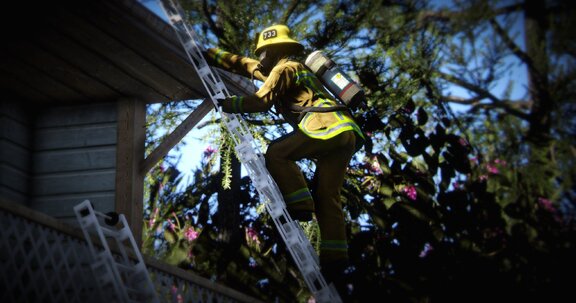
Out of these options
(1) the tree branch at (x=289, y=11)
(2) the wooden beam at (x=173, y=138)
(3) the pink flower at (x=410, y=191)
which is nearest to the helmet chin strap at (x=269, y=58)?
(2) the wooden beam at (x=173, y=138)

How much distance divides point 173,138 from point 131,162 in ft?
1.28

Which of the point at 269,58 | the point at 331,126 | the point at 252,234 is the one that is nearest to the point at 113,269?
the point at 331,126

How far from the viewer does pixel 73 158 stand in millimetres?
4926

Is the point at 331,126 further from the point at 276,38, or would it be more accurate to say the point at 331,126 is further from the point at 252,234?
the point at 252,234

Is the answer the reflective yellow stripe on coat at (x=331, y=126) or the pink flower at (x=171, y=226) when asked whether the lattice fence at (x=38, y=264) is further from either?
the pink flower at (x=171, y=226)

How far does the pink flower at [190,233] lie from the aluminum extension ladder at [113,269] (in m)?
2.31

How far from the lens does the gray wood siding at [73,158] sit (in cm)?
478

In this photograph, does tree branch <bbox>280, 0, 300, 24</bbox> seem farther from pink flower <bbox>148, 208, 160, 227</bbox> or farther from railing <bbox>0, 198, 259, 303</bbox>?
railing <bbox>0, 198, 259, 303</bbox>

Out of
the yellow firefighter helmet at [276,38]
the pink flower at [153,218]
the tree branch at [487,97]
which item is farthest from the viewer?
the tree branch at [487,97]

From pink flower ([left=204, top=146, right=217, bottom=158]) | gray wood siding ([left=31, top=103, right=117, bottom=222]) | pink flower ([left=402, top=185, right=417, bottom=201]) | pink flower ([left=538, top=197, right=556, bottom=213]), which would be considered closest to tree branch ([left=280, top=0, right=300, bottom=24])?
pink flower ([left=204, top=146, right=217, bottom=158])

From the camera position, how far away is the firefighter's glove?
3.51 m

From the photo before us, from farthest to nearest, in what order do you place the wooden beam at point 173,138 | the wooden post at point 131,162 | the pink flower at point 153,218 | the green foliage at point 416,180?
the pink flower at point 153,218 → the green foliage at point 416,180 → the wooden beam at point 173,138 → the wooden post at point 131,162

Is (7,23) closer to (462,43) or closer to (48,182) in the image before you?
(48,182)

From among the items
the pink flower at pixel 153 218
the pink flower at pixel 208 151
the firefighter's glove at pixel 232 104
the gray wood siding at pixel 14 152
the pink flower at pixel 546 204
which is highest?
the gray wood siding at pixel 14 152
